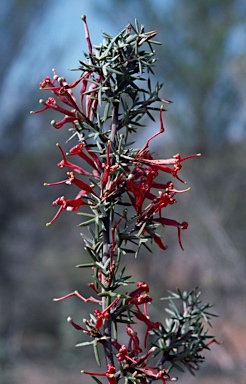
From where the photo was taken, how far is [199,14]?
6797mm

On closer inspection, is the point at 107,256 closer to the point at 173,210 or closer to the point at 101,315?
the point at 101,315

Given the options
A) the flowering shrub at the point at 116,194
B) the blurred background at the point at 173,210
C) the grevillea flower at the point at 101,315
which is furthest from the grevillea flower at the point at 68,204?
the blurred background at the point at 173,210

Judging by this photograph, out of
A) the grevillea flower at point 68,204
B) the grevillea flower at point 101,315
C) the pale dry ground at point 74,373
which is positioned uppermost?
the pale dry ground at point 74,373

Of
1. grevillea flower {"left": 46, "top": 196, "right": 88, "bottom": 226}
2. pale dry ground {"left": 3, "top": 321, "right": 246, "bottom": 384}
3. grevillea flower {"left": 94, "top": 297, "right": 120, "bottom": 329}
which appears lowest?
grevillea flower {"left": 94, "top": 297, "right": 120, "bottom": 329}

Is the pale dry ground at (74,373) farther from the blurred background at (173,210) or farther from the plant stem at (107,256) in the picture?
the plant stem at (107,256)

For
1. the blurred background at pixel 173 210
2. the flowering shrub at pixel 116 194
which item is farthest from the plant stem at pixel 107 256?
the blurred background at pixel 173 210

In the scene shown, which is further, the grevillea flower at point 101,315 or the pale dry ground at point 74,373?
the pale dry ground at point 74,373

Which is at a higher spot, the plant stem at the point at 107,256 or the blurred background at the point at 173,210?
the blurred background at the point at 173,210

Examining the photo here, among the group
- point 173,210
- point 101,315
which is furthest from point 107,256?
point 173,210

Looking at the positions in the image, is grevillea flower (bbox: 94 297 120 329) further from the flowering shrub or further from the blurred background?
the blurred background

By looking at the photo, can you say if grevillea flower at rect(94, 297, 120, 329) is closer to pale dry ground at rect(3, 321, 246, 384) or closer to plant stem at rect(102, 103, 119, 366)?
plant stem at rect(102, 103, 119, 366)

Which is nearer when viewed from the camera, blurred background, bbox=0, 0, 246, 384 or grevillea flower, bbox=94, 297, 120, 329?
grevillea flower, bbox=94, 297, 120, 329

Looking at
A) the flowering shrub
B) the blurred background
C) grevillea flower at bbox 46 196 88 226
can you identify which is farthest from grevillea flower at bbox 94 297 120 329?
the blurred background

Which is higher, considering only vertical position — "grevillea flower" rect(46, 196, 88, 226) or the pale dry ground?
the pale dry ground
